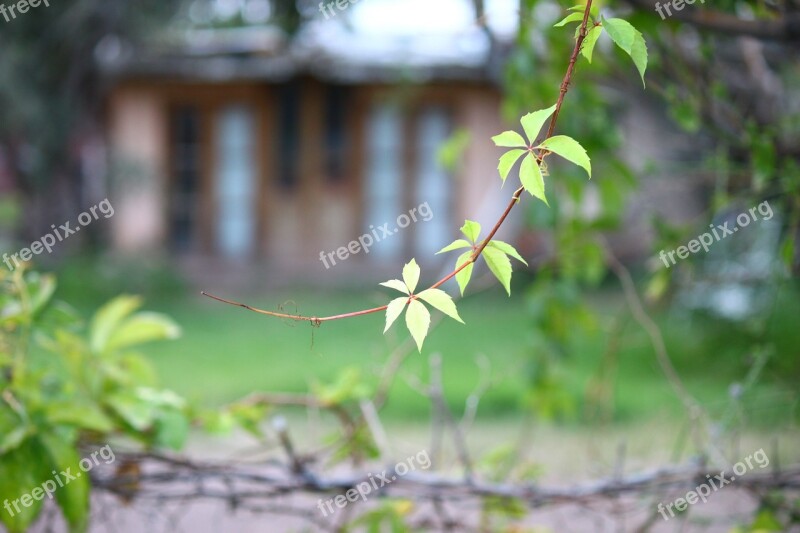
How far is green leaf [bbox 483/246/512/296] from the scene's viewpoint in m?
1.24

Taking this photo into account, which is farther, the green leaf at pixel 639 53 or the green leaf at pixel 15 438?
the green leaf at pixel 15 438

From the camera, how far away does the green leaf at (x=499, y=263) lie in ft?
4.06

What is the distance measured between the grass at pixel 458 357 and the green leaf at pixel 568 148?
281 centimetres

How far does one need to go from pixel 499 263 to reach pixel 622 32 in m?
0.37

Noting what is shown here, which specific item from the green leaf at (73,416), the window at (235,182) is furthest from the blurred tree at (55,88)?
the green leaf at (73,416)

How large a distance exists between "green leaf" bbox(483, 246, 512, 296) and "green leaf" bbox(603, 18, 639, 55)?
0.33 metres

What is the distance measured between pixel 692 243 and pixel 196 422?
71.1 inches

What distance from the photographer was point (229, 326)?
8.76 metres

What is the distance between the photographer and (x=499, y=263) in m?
1.25

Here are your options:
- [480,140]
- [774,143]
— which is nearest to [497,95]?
[480,140]

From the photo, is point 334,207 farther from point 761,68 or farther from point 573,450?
point 761,68

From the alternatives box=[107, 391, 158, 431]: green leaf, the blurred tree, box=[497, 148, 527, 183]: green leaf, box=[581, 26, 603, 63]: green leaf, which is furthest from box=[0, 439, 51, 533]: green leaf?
the blurred tree

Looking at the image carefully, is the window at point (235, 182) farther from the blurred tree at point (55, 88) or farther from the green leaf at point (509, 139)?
the green leaf at point (509, 139)

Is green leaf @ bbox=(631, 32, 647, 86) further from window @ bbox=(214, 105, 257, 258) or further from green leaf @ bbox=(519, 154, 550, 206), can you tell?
window @ bbox=(214, 105, 257, 258)
